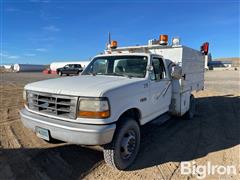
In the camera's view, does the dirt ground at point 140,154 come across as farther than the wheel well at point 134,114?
No

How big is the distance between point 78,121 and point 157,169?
5.55ft

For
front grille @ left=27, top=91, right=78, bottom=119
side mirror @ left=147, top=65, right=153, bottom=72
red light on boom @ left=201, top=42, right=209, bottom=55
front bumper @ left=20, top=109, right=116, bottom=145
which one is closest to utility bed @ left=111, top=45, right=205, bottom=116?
red light on boom @ left=201, top=42, right=209, bottom=55

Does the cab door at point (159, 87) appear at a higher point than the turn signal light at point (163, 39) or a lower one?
lower

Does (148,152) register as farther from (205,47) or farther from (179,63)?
(205,47)

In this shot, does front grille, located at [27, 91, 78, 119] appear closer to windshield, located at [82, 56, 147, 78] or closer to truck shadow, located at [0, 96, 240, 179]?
truck shadow, located at [0, 96, 240, 179]

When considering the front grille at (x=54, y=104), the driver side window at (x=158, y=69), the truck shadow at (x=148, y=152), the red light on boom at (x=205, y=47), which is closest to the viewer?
the front grille at (x=54, y=104)

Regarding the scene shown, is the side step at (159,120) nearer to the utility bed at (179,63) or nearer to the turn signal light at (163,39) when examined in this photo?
the utility bed at (179,63)

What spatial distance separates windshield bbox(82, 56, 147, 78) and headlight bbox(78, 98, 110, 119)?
53.9 inches

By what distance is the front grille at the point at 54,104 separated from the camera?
3.14m

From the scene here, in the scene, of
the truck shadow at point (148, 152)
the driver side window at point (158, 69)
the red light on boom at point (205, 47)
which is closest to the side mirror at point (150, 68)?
the driver side window at point (158, 69)

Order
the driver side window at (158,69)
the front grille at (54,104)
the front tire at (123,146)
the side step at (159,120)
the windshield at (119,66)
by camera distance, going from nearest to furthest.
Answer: the front grille at (54,104) → the front tire at (123,146) → the windshield at (119,66) → the driver side window at (158,69) → the side step at (159,120)

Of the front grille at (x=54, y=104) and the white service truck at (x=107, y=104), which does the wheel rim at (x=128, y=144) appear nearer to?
the white service truck at (x=107, y=104)

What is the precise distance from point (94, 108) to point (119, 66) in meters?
1.84

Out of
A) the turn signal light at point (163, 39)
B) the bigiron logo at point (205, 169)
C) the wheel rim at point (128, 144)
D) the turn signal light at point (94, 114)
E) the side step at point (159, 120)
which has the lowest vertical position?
the bigiron logo at point (205, 169)
